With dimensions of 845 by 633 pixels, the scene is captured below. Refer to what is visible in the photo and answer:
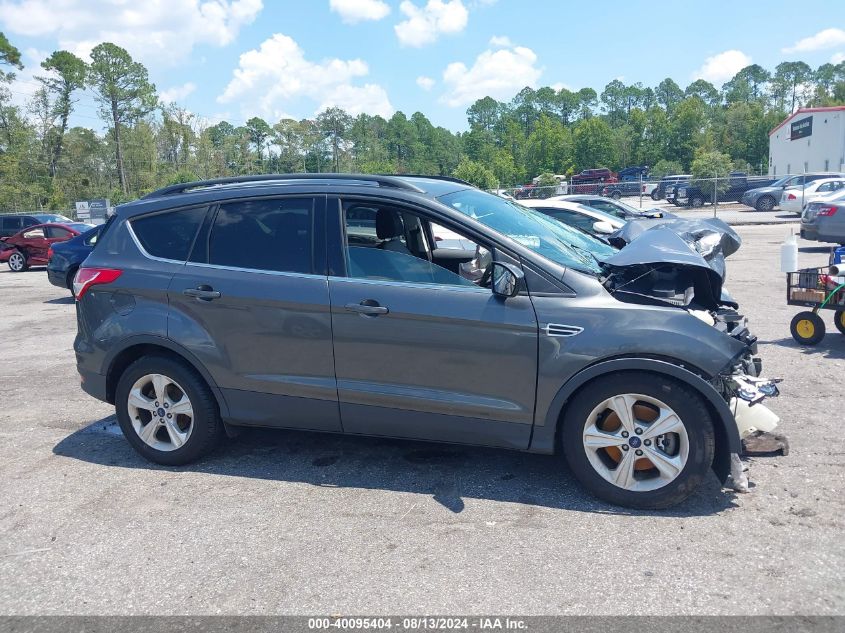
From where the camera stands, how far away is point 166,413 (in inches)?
193

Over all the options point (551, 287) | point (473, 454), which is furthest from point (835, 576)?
point (473, 454)

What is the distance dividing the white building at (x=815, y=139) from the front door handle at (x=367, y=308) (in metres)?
57.4

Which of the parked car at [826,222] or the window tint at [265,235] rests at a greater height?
the window tint at [265,235]

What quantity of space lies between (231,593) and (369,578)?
2.13 feet

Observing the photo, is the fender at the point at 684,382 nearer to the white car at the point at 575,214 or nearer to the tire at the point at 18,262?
the white car at the point at 575,214

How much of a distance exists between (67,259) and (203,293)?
11.1 metres

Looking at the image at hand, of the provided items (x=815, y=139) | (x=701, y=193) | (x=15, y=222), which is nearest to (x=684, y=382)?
(x=15, y=222)

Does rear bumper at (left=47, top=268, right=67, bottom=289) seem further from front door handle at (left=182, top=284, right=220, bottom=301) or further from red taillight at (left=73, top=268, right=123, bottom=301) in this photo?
front door handle at (left=182, top=284, right=220, bottom=301)

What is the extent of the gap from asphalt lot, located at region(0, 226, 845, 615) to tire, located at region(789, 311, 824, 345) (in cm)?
220

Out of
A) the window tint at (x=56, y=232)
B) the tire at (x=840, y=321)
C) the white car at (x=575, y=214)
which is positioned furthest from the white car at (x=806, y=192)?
the window tint at (x=56, y=232)

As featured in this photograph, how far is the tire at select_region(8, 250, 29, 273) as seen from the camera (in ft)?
72.7

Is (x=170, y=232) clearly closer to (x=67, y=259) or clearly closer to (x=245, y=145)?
(x=67, y=259)

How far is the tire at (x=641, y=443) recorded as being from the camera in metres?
3.88

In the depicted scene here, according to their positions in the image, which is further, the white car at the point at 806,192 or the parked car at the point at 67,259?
the white car at the point at 806,192
